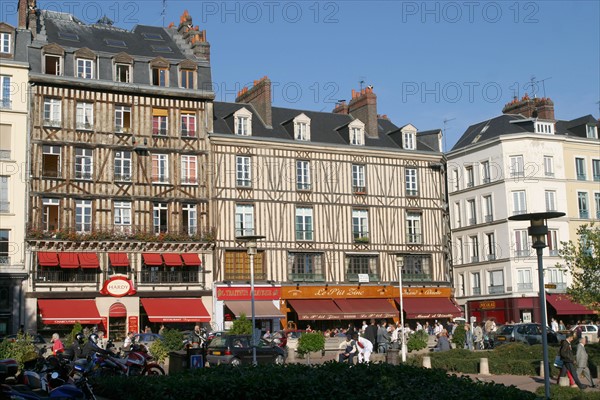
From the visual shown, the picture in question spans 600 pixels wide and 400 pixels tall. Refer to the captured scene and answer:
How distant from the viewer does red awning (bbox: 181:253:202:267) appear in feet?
121

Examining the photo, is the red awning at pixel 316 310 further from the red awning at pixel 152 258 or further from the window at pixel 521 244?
the window at pixel 521 244

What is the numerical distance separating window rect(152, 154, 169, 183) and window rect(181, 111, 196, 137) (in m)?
1.49

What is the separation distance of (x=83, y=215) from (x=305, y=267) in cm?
1102

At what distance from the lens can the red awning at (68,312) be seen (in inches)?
1332

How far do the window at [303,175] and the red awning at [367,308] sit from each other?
5.92m

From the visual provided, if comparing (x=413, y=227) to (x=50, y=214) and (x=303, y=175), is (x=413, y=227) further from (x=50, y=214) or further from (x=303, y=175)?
(x=50, y=214)

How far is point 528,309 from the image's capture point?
145ft

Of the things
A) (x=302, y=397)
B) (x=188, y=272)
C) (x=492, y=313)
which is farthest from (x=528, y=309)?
(x=302, y=397)

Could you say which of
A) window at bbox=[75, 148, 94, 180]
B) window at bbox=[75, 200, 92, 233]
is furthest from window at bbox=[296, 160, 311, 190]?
window at bbox=[75, 200, 92, 233]

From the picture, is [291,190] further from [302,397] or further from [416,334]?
[302,397]

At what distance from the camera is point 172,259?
36.8 m

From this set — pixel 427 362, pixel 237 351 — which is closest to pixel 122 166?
pixel 237 351

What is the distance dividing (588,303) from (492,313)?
69.8 feet

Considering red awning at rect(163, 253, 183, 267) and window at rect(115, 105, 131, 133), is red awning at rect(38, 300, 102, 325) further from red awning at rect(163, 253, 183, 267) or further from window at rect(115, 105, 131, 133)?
window at rect(115, 105, 131, 133)
